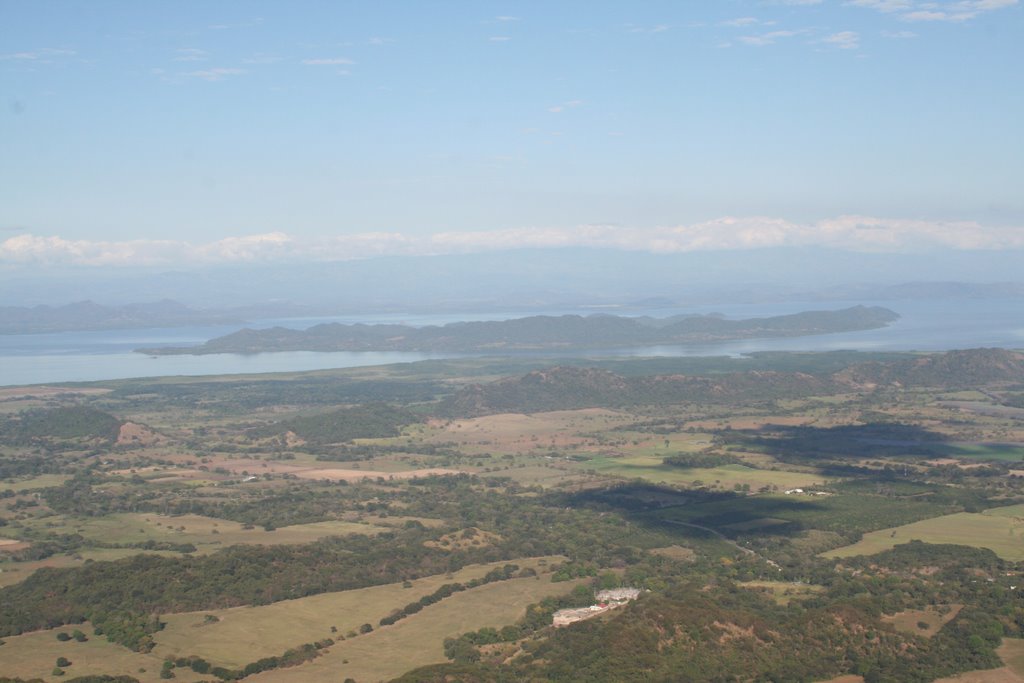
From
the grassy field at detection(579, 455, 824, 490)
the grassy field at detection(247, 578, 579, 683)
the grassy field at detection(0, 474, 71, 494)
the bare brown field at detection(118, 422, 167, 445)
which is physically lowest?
the grassy field at detection(247, 578, 579, 683)

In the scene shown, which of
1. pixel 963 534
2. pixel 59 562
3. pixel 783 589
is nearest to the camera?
pixel 783 589

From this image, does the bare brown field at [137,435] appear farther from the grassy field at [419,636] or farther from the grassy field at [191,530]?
the grassy field at [419,636]

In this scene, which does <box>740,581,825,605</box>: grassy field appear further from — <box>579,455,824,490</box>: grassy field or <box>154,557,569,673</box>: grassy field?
<box>579,455,824,490</box>: grassy field

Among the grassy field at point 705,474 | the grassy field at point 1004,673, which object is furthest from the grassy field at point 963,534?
the grassy field at point 1004,673

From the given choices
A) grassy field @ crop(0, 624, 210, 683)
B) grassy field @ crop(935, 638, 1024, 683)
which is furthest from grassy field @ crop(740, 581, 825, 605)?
grassy field @ crop(0, 624, 210, 683)

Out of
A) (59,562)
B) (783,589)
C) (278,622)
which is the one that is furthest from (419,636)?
(59,562)

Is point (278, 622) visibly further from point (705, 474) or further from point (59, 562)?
point (705, 474)
